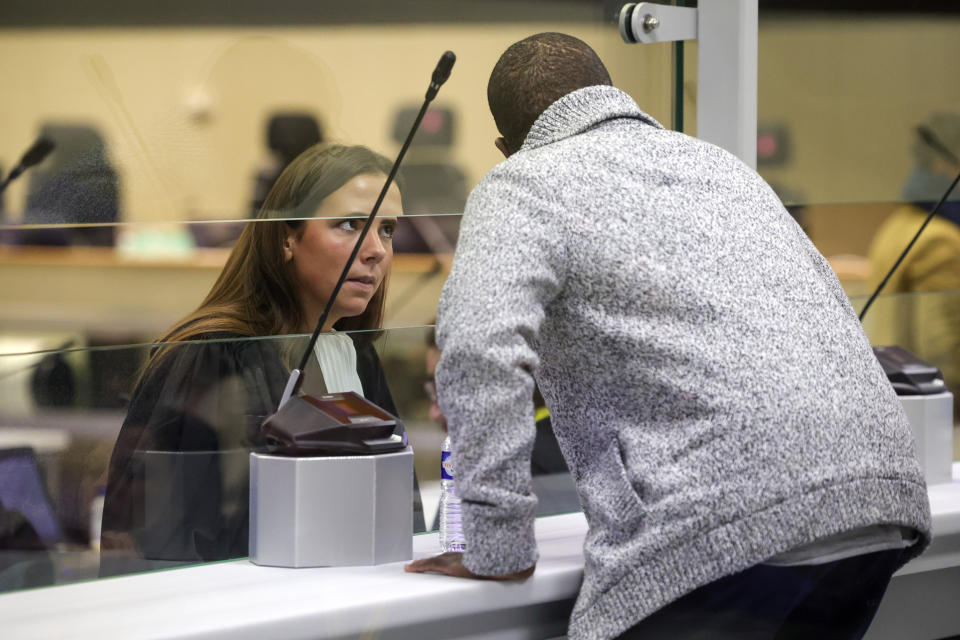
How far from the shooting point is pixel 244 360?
1.48 m

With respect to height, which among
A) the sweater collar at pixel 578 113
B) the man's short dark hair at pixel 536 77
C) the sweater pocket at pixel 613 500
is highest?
the man's short dark hair at pixel 536 77

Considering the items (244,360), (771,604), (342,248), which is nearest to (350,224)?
(342,248)

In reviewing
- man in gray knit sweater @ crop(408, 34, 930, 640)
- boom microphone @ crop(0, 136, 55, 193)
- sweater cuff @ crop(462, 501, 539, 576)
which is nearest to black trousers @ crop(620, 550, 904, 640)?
man in gray knit sweater @ crop(408, 34, 930, 640)

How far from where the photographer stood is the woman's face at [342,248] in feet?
5.10

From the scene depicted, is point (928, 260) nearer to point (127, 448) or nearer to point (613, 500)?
point (613, 500)

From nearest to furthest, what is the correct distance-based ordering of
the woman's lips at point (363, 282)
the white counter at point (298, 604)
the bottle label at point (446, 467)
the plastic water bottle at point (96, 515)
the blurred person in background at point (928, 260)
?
the white counter at point (298, 604) → the plastic water bottle at point (96, 515) → the bottle label at point (446, 467) → the woman's lips at point (363, 282) → the blurred person in background at point (928, 260)

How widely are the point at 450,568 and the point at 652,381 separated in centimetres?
32

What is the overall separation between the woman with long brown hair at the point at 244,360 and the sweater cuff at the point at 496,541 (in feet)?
1.29

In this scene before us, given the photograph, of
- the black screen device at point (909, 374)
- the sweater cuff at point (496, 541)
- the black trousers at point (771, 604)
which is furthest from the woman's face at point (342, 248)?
the black screen device at point (909, 374)

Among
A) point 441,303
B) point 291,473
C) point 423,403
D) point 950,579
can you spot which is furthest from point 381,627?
point 950,579

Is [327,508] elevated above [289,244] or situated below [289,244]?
below

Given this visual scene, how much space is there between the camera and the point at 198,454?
1439 mm

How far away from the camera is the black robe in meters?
1.39

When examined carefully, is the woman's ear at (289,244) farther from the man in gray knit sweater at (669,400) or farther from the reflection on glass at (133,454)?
the man in gray knit sweater at (669,400)
